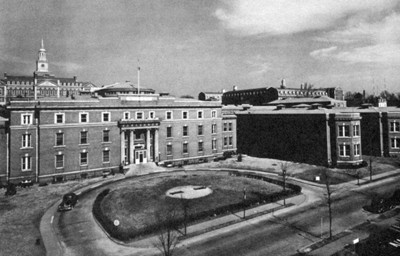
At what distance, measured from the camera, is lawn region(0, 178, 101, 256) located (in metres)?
23.3

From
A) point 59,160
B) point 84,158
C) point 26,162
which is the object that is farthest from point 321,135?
point 26,162

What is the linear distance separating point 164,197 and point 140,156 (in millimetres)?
19346

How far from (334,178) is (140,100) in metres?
37.1

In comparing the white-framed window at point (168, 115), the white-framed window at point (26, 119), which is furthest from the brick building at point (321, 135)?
the white-framed window at point (26, 119)

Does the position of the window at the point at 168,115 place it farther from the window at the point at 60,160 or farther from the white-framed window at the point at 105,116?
the window at the point at 60,160

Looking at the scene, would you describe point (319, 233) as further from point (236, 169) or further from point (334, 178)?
point (236, 169)

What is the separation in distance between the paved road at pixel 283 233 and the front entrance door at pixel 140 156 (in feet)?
104

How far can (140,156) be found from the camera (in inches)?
2124

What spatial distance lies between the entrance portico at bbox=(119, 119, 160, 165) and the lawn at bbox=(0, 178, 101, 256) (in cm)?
813

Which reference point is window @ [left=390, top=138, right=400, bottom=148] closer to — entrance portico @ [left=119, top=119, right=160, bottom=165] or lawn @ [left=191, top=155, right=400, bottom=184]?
lawn @ [left=191, top=155, right=400, bottom=184]

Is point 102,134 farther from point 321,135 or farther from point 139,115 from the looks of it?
point 321,135

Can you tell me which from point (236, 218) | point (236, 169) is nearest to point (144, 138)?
point (236, 169)

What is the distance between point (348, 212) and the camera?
29797 millimetres

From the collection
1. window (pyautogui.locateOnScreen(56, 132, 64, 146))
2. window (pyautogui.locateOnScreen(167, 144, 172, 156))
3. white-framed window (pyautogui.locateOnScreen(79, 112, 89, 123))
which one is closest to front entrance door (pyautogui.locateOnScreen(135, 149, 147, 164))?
window (pyautogui.locateOnScreen(167, 144, 172, 156))
